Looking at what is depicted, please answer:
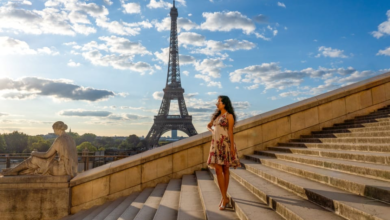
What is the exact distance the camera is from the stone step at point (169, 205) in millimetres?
4291

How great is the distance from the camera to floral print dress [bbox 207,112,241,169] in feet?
12.7

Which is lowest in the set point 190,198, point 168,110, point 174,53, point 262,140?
point 190,198

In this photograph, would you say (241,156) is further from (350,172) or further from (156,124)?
(156,124)

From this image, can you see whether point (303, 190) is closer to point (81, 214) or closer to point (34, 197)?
point (81, 214)

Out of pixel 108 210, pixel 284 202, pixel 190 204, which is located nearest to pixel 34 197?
pixel 108 210

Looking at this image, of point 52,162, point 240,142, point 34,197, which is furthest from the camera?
point 240,142

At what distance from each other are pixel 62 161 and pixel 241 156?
15.7ft

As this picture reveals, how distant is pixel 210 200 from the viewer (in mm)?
4332

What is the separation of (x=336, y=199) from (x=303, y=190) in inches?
26.5

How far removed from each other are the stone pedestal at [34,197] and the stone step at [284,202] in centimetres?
482

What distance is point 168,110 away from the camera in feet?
157

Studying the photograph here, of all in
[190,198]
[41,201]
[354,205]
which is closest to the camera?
[354,205]

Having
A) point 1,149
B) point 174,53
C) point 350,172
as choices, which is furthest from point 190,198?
point 1,149

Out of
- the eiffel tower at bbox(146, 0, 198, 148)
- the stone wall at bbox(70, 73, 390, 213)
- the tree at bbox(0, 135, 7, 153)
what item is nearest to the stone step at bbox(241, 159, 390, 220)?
the stone wall at bbox(70, 73, 390, 213)
